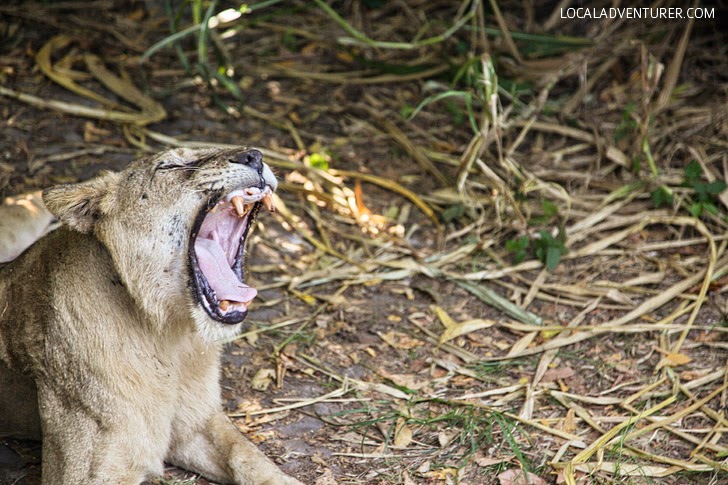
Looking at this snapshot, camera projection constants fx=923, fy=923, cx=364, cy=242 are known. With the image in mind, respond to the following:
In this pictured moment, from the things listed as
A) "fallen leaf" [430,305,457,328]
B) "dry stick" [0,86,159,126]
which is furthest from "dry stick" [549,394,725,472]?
"dry stick" [0,86,159,126]

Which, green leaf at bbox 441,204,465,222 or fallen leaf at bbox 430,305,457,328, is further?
green leaf at bbox 441,204,465,222

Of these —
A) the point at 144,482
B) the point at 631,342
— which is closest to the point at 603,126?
the point at 631,342

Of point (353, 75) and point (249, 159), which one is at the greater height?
point (249, 159)

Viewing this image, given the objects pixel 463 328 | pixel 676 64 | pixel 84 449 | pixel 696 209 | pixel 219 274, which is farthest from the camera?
pixel 676 64

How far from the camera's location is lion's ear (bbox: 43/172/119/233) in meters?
3.25

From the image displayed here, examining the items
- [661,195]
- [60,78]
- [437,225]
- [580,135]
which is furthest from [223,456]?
[60,78]

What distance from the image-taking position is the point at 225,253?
3570mm

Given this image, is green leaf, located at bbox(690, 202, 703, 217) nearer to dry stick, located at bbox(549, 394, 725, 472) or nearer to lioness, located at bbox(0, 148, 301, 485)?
dry stick, located at bbox(549, 394, 725, 472)

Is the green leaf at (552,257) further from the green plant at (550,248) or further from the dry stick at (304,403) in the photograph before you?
the dry stick at (304,403)

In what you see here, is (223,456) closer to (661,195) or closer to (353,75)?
(661,195)

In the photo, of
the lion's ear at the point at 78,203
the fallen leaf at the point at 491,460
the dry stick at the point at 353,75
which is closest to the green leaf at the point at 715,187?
the dry stick at the point at 353,75

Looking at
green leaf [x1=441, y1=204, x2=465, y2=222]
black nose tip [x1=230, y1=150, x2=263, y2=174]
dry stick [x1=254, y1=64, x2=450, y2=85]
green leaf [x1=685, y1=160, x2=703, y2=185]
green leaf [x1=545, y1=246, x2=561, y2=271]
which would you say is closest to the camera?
black nose tip [x1=230, y1=150, x2=263, y2=174]

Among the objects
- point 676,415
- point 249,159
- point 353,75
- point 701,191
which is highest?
point 249,159

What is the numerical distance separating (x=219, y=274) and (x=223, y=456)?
746mm
